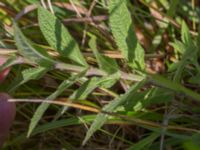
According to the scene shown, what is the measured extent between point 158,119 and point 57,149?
0.24 metres

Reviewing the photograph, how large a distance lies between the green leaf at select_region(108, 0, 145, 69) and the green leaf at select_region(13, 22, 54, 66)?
12 cm

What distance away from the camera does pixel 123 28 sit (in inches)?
27.3

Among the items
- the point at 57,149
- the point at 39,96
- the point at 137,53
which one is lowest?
the point at 57,149

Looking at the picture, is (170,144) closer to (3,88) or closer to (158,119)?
(158,119)

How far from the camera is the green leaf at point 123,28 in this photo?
692 mm

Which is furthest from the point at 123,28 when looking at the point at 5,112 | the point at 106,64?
the point at 5,112

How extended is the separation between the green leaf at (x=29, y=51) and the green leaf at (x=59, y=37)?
0.04 meters

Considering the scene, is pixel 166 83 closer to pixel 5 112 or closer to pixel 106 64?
pixel 106 64

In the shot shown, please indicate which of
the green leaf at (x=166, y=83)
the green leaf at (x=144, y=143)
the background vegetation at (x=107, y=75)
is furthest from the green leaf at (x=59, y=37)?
the green leaf at (x=144, y=143)

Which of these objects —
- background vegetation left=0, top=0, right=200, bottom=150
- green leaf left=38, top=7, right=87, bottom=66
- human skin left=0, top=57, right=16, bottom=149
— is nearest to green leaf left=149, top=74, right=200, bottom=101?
background vegetation left=0, top=0, right=200, bottom=150

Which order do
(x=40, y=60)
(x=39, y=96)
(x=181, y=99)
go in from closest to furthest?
(x=40, y=60)
(x=181, y=99)
(x=39, y=96)

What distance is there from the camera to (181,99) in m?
0.87

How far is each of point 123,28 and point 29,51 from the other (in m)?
0.15

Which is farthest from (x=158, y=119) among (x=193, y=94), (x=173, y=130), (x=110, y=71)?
(x=110, y=71)
